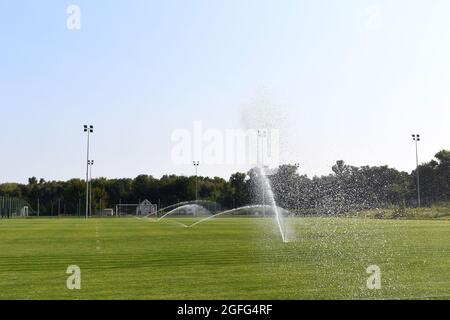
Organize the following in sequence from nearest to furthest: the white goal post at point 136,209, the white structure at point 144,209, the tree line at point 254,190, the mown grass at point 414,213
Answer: the mown grass at point 414,213 → the tree line at point 254,190 → the white goal post at point 136,209 → the white structure at point 144,209

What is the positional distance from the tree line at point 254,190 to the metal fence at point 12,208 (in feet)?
30.7

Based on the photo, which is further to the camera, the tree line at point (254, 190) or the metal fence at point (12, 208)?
the metal fence at point (12, 208)

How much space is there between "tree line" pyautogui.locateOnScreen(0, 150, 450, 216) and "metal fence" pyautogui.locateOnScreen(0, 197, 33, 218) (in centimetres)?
935

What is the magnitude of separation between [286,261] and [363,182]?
94.3 metres

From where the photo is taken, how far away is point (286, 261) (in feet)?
57.2

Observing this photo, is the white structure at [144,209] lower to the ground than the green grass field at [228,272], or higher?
higher

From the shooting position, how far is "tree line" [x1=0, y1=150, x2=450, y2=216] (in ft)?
280

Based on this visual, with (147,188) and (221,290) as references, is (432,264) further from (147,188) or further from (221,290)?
(147,188)

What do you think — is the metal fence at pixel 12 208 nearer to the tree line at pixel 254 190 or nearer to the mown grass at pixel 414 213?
the tree line at pixel 254 190

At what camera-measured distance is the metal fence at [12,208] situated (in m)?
92.8

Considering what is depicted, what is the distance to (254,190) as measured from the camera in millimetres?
86000

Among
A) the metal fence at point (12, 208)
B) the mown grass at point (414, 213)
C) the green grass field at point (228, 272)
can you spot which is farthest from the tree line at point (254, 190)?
the green grass field at point (228, 272)

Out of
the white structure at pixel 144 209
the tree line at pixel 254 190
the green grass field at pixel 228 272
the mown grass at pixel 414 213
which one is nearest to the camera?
the green grass field at pixel 228 272

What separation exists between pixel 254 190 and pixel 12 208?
43.2 metres
